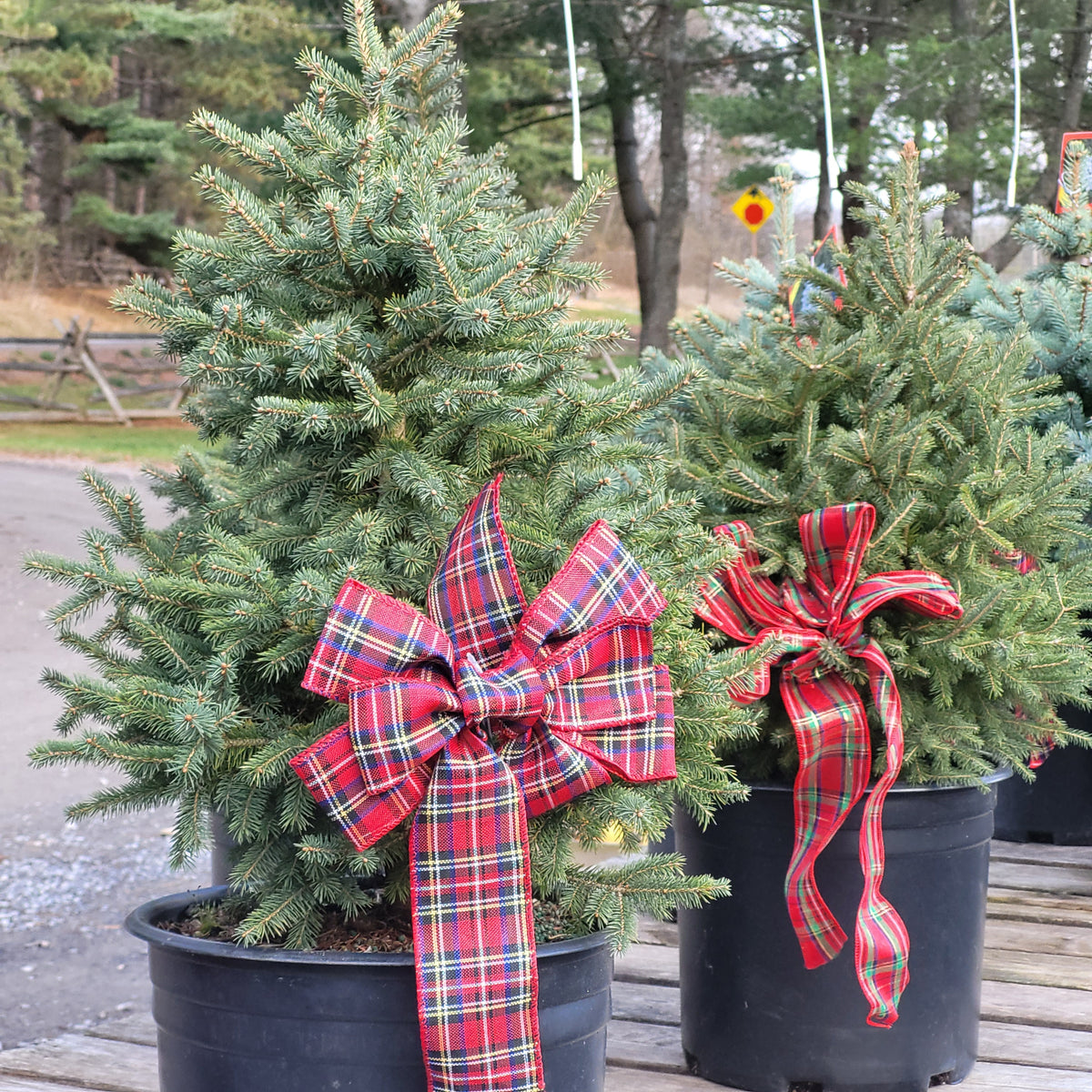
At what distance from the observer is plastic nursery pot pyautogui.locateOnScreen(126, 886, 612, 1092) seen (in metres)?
1.50

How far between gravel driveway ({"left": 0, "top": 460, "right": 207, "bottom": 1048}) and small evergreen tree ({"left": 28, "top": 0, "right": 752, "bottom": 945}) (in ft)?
2.58

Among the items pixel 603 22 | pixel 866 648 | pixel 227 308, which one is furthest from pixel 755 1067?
pixel 603 22

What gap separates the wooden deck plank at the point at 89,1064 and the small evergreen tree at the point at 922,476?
1.22 meters

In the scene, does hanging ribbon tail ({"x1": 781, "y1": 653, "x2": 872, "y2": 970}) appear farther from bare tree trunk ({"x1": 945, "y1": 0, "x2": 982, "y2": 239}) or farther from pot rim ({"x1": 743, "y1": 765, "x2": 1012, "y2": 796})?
bare tree trunk ({"x1": 945, "y1": 0, "x2": 982, "y2": 239})

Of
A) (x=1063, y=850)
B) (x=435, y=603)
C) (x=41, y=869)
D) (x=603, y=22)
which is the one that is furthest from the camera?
(x=603, y=22)

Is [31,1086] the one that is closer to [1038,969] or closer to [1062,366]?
[1038,969]

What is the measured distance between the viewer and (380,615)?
152cm

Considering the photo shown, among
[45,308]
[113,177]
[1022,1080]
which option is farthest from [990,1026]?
[113,177]

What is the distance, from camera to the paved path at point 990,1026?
7.40 ft

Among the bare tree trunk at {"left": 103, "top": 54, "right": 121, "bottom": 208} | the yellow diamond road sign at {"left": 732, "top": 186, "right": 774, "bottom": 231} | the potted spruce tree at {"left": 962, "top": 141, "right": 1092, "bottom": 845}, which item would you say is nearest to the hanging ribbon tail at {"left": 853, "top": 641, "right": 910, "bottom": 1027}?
the potted spruce tree at {"left": 962, "top": 141, "right": 1092, "bottom": 845}

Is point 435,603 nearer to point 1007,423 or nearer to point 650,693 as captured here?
point 650,693

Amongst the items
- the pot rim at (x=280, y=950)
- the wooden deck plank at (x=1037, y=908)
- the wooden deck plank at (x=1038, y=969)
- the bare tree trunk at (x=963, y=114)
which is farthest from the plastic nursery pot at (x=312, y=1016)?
the bare tree trunk at (x=963, y=114)

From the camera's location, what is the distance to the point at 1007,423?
2.37m

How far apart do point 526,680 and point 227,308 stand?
0.59 m
